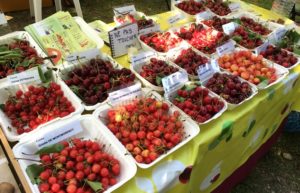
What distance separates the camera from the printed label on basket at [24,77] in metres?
1.28

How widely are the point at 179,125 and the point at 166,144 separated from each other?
11 centimetres

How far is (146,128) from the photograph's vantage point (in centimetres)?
114

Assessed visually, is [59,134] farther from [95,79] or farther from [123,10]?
[123,10]

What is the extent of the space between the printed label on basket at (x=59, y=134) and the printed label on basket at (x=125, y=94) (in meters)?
0.17

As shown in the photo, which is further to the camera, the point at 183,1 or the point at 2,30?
the point at 183,1

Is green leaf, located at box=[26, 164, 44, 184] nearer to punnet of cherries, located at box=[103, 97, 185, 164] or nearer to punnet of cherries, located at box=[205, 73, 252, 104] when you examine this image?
punnet of cherries, located at box=[103, 97, 185, 164]

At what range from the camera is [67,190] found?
904mm

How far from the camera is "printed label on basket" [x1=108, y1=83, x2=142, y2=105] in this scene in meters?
1.23

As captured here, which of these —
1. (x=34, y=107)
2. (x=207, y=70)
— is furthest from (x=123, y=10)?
(x=34, y=107)

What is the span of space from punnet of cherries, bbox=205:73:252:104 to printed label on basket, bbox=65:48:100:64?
56 cm

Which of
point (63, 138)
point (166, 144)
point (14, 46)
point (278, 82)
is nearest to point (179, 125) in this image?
point (166, 144)

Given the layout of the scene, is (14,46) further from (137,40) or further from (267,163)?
(267,163)

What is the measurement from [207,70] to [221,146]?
37cm

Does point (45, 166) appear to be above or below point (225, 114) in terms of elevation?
above
